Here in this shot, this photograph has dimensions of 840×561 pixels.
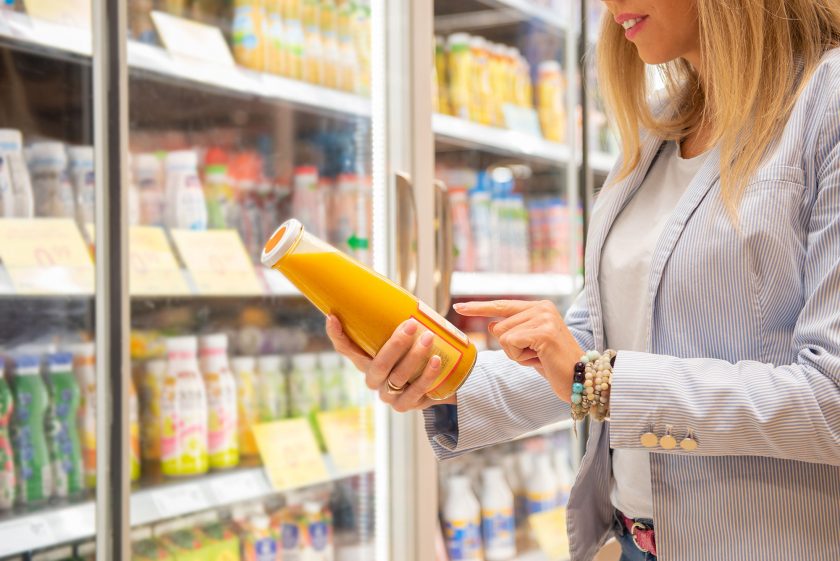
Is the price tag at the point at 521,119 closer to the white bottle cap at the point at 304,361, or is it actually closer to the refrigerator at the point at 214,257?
the refrigerator at the point at 214,257

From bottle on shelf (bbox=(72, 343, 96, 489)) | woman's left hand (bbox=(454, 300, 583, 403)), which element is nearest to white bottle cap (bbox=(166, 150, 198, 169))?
bottle on shelf (bbox=(72, 343, 96, 489))

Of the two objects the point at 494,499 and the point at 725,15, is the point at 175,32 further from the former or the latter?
the point at 494,499

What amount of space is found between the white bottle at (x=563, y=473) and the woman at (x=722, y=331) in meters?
1.52

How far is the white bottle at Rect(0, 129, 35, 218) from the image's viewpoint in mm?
1331

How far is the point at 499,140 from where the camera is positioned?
222 cm

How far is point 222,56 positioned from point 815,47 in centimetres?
A: 110

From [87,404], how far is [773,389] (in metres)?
1.09

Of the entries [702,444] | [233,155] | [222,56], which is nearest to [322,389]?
[233,155]

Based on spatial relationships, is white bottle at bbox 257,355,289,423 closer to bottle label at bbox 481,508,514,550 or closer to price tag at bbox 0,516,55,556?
price tag at bbox 0,516,55,556

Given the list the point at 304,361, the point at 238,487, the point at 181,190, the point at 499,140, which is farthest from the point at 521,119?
the point at 238,487

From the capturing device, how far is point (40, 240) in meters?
1.30

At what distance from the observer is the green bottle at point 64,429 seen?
54.1 inches

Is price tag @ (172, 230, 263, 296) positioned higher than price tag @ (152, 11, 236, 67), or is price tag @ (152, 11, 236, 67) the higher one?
price tag @ (152, 11, 236, 67)

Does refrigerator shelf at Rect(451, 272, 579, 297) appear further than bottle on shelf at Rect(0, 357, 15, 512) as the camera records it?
Yes
